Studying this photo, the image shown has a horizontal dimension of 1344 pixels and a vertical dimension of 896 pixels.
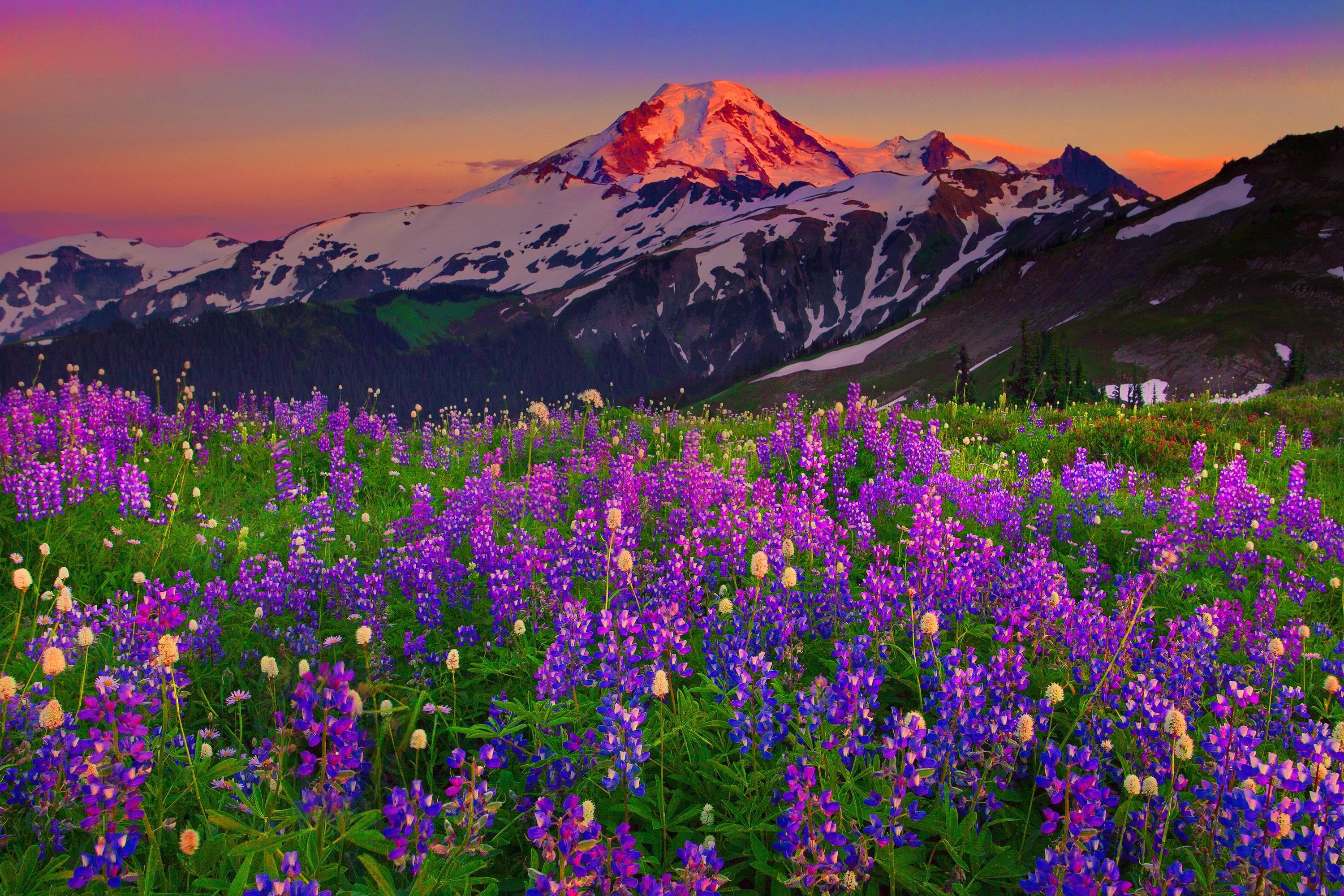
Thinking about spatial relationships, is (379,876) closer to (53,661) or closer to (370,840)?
(370,840)

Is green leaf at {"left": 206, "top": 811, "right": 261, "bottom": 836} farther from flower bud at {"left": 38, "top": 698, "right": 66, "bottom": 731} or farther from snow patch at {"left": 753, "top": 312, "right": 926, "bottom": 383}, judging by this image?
snow patch at {"left": 753, "top": 312, "right": 926, "bottom": 383}

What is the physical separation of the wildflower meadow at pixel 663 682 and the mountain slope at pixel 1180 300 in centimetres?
10578

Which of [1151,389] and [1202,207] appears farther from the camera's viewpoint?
[1202,207]

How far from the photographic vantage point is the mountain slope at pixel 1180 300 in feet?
361

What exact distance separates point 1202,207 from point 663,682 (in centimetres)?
21270

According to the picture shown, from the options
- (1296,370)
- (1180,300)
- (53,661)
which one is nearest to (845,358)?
(1180,300)

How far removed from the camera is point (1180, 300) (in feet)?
439

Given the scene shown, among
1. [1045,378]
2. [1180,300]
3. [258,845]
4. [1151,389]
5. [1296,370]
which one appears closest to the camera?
[258,845]

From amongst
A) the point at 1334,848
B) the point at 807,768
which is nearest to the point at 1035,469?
the point at 1334,848

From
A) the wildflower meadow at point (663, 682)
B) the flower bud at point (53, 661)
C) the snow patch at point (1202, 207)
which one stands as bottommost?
the wildflower meadow at point (663, 682)

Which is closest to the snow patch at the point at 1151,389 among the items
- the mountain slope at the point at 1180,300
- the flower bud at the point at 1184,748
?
the mountain slope at the point at 1180,300

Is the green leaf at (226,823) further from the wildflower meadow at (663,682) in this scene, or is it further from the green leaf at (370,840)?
the green leaf at (370,840)

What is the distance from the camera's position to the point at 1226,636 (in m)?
4.93

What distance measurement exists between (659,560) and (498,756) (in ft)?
9.31
